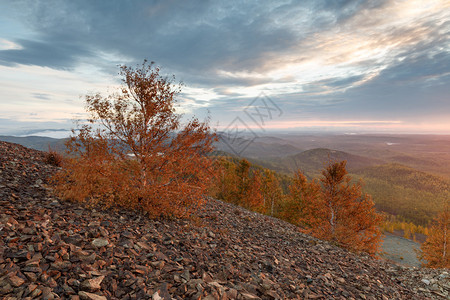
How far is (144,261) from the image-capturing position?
587cm

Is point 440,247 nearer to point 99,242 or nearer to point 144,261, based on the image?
point 144,261

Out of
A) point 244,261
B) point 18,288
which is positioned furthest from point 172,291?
point 244,261

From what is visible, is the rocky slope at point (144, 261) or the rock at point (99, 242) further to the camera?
the rock at point (99, 242)

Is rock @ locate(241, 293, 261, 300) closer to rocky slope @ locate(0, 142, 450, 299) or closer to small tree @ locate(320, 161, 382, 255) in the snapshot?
rocky slope @ locate(0, 142, 450, 299)

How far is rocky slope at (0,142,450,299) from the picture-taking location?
455 centimetres

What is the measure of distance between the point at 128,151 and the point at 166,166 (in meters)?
1.97

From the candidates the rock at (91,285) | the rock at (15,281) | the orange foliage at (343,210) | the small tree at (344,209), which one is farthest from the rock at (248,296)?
the small tree at (344,209)

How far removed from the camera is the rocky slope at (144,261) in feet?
14.9

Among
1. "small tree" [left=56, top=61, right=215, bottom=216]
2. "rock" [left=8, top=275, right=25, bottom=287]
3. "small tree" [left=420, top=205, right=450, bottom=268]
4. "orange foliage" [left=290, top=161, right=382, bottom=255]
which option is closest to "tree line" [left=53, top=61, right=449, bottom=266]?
"small tree" [left=56, top=61, right=215, bottom=216]

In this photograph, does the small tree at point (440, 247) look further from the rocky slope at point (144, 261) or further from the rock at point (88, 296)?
the rock at point (88, 296)

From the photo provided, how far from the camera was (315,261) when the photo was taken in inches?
399

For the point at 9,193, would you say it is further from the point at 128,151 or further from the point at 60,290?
the point at 60,290

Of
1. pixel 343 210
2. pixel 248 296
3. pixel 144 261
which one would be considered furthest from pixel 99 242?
pixel 343 210

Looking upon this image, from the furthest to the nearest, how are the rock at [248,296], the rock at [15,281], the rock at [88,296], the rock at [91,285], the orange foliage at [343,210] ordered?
the orange foliage at [343,210], the rock at [248,296], the rock at [91,285], the rock at [88,296], the rock at [15,281]
